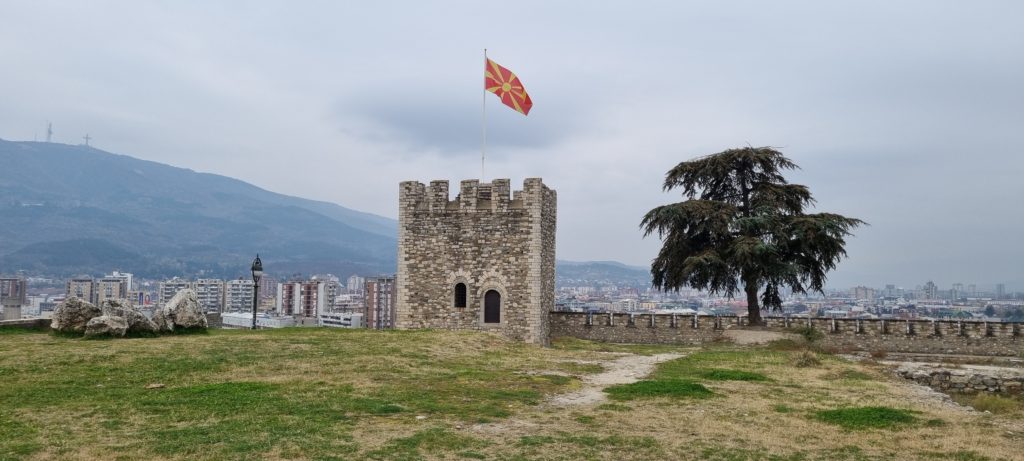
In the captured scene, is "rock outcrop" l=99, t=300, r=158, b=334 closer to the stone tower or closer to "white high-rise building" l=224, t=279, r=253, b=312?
the stone tower

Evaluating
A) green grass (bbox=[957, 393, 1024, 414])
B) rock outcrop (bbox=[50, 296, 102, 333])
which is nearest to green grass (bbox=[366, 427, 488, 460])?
green grass (bbox=[957, 393, 1024, 414])

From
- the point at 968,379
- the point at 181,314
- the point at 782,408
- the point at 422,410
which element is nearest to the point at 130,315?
the point at 181,314

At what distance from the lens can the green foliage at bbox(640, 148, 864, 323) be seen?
29438 millimetres

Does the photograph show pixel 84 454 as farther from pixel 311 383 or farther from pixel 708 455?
pixel 708 455

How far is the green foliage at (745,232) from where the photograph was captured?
29.4 metres

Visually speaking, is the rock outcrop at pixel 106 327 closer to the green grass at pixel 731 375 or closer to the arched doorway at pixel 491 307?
the arched doorway at pixel 491 307

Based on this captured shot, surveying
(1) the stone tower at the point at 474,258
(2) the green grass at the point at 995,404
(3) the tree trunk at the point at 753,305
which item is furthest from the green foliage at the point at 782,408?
(3) the tree trunk at the point at 753,305

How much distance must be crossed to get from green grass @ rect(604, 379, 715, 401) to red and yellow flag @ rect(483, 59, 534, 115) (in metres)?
16.6

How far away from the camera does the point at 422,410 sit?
36.6 feet

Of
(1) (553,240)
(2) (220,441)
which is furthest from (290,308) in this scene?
(2) (220,441)

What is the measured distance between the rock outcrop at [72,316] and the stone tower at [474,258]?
1123 cm

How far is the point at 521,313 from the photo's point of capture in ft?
89.2

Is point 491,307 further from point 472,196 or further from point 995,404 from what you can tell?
point 995,404

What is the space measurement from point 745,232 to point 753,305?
344cm
